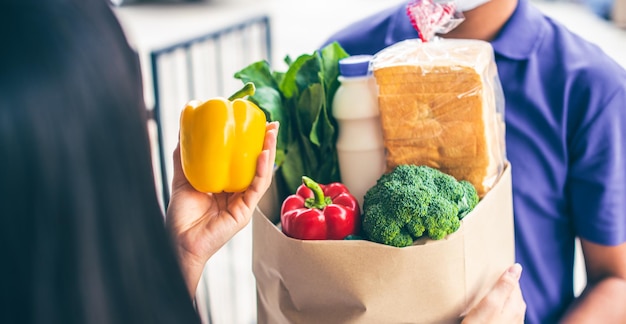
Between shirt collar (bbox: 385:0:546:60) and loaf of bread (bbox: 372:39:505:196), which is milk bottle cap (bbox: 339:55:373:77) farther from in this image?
shirt collar (bbox: 385:0:546:60)

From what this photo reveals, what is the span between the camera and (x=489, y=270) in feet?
3.13

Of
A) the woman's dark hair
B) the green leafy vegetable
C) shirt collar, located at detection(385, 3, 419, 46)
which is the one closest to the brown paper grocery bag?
the green leafy vegetable

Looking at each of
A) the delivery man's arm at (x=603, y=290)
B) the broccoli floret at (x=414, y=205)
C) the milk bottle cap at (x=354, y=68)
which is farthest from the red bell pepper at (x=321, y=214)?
the delivery man's arm at (x=603, y=290)

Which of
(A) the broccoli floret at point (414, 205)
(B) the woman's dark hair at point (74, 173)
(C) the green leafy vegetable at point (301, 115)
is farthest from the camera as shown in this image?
(C) the green leafy vegetable at point (301, 115)

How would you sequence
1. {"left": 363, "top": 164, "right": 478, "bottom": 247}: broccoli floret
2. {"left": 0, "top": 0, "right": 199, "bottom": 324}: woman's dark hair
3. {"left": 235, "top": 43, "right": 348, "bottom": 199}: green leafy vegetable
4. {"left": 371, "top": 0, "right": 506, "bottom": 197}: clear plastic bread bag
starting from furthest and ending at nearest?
{"left": 235, "top": 43, "right": 348, "bottom": 199}: green leafy vegetable, {"left": 371, "top": 0, "right": 506, "bottom": 197}: clear plastic bread bag, {"left": 363, "top": 164, "right": 478, "bottom": 247}: broccoli floret, {"left": 0, "top": 0, "right": 199, "bottom": 324}: woman's dark hair

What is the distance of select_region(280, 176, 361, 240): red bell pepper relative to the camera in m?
0.93

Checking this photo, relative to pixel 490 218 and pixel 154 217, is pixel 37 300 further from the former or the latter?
pixel 490 218

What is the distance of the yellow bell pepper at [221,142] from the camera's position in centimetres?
94

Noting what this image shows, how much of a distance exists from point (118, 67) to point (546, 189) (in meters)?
0.85

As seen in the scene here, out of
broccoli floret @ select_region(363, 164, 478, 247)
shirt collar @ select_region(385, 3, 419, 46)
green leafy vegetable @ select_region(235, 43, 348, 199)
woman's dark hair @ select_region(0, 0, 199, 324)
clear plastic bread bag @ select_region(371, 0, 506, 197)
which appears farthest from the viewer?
shirt collar @ select_region(385, 3, 419, 46)

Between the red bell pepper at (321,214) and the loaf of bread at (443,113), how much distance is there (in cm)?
10

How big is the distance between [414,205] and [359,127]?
0.20m

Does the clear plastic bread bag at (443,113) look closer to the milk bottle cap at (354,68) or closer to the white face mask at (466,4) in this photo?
the milk bottle cap at (354,68)

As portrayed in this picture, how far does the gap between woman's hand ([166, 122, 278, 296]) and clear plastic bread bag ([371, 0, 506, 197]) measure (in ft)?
0.61
